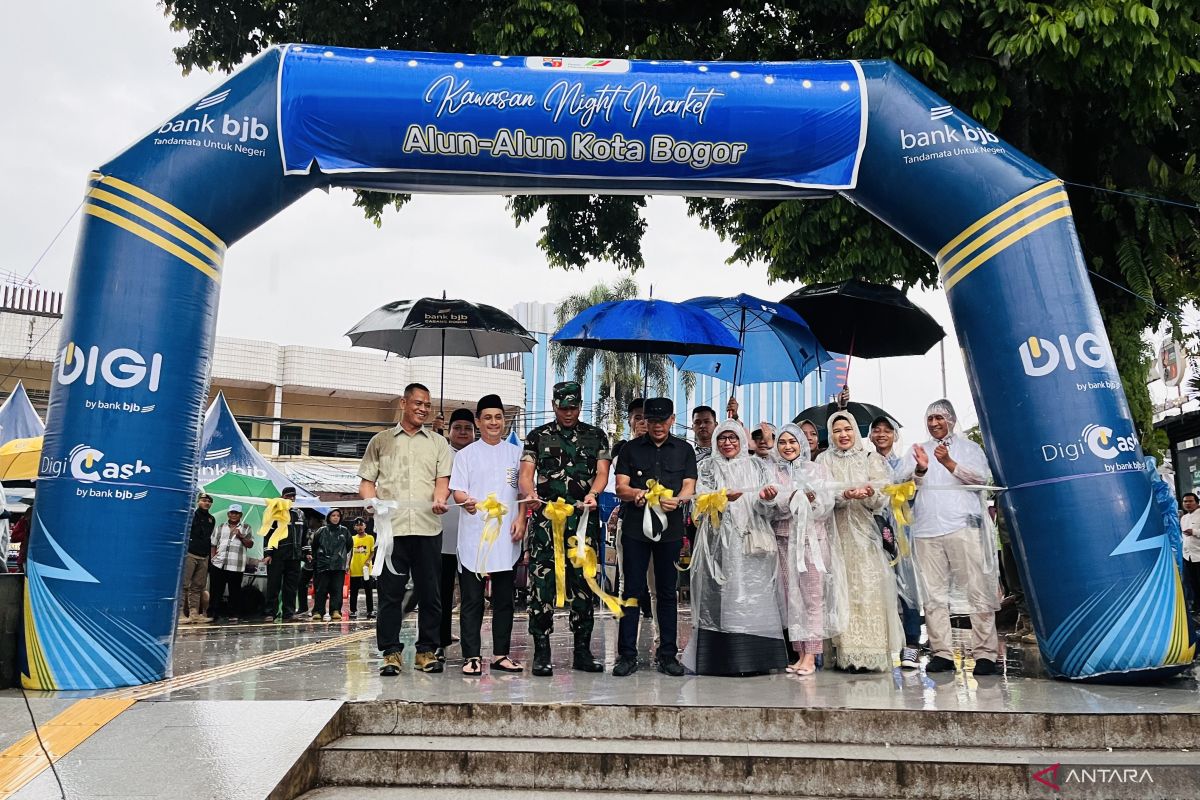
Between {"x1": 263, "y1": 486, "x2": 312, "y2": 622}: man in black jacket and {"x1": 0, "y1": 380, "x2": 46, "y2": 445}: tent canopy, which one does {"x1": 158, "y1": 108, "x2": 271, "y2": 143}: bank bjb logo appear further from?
{"x1": 0, "y1": 380, "x2": 46, "y2": 445}: tent canopy

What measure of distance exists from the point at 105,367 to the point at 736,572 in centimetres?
425

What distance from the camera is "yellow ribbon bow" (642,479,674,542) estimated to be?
6.33 metres

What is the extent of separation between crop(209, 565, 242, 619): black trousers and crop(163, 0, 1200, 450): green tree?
5.54 meters

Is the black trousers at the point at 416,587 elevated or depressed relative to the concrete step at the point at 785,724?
elevated

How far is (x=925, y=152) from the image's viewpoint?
6691 mm

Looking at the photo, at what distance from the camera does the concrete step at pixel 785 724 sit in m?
4.75

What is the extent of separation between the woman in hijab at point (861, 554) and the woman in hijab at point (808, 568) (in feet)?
0.32

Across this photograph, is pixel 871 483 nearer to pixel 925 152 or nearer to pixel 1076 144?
pixel 925 152

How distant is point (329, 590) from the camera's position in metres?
15.0

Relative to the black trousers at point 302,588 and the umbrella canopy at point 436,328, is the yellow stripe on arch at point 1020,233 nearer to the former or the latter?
the umbrella canopy at point 436,328

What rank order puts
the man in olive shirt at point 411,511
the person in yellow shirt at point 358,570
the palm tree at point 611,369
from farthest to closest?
the palm tree at point 611,369, the person in yellow shirt at point 358,570, the man in olive shirt at point 411,511

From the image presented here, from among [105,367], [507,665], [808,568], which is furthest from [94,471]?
[808,568]

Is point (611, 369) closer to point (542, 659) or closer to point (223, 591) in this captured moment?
point (223, 591)

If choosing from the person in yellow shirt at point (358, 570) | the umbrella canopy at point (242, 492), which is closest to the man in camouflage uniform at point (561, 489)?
the person in yellow shirt at point (358, 570)
